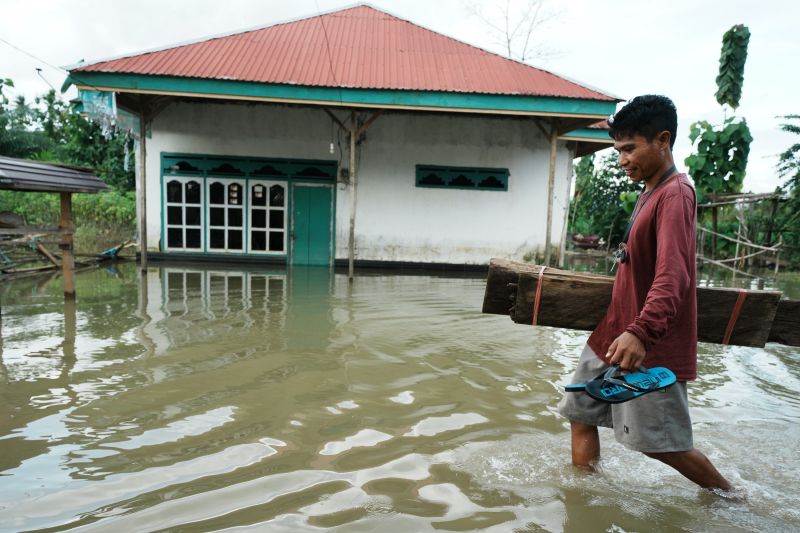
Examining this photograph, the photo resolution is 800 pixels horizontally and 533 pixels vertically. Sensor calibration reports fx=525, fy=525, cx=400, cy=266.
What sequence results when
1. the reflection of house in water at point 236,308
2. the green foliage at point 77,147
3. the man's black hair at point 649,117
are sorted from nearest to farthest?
the man's black hair at point 649,117
the reflection of house in water at point 236,308
the green foliage at point 77,147

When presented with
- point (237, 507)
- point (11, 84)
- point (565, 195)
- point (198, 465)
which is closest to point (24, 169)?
point (198, 465)

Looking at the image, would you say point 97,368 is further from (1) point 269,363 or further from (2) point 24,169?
(2) point 24,169

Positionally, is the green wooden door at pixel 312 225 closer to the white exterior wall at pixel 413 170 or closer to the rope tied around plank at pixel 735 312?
the white exterior wall at pixel 413 170

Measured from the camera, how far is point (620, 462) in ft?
8.95

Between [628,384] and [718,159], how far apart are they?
15.9 metres

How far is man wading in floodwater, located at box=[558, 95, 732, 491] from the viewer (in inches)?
74.9

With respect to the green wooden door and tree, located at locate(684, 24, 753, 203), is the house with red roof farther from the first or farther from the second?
tree, located at locate(684, 24, 753, 203)

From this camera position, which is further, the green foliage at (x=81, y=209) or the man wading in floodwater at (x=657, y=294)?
the green foliage at (x=81, y=209)

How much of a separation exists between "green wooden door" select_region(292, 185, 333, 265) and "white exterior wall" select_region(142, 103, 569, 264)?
25cm

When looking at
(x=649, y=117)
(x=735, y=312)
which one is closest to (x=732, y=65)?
(x=735, y=312)

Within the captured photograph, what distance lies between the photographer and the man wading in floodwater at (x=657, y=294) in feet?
6.24

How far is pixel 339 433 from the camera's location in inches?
117

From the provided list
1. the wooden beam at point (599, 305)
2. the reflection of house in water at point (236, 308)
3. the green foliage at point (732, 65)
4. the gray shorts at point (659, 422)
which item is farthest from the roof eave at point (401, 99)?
the green foliage at point (732, 65)

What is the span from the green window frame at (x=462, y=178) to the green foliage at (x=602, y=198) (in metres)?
9.45
